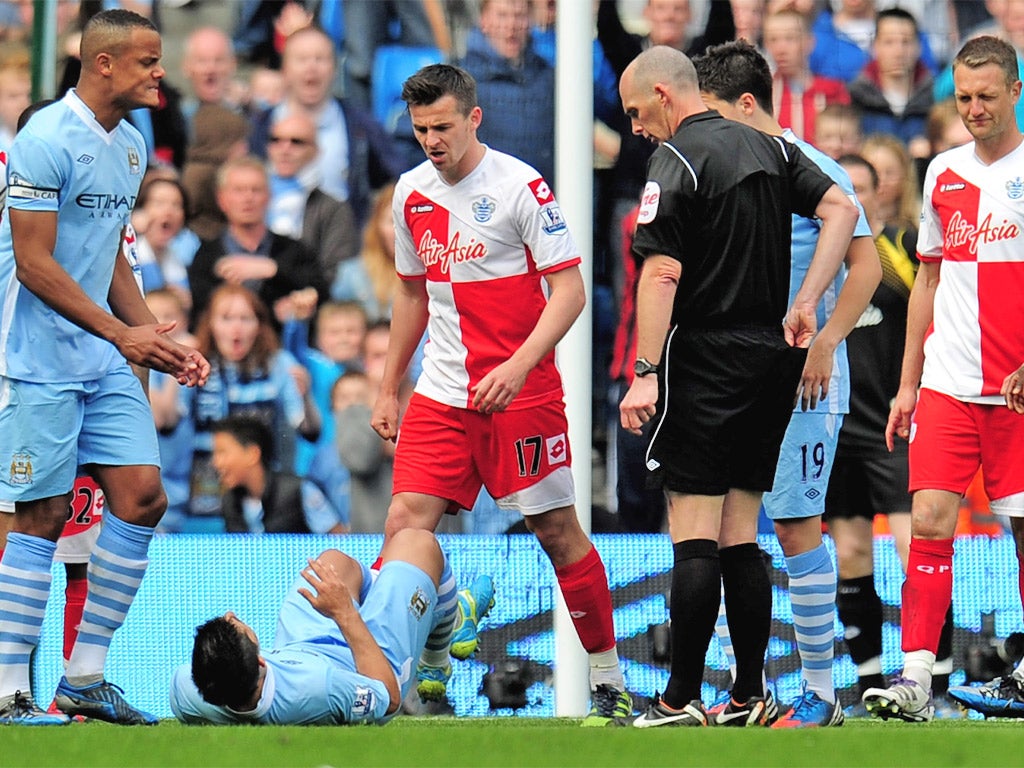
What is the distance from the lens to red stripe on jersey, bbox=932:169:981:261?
6406mm

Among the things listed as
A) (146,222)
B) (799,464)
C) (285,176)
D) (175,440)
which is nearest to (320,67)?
(285,176)

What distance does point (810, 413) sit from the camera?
21.8 ft

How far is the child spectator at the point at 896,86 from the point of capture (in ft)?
28.1

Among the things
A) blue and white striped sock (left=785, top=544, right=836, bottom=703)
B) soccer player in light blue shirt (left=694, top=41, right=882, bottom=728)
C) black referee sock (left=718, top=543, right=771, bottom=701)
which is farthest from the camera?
blue and white striped sock (left=785, top=544, right=836, bottom=703)

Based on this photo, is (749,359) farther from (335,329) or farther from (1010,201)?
(335,329)

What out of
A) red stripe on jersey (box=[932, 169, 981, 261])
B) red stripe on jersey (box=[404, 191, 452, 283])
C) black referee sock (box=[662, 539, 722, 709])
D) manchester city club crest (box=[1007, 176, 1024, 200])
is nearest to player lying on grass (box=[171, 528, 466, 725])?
black referee sock (box=[662, 539, 722, 709])

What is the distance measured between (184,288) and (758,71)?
359cm

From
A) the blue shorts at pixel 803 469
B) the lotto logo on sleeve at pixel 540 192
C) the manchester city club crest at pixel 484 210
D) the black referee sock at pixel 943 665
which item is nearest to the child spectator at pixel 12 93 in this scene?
the manchester city club crest at pixel 484 210

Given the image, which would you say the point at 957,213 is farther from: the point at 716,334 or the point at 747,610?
the point at 747,610

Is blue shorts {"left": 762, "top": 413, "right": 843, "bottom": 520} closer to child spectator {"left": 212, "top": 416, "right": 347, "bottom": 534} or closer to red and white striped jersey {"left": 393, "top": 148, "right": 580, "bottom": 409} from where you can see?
red and white striped jersey {"left": 393, "top": 148, "right": 580, "bottom": 409}

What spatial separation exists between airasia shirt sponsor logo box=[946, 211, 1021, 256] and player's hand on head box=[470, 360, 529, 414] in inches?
67.2

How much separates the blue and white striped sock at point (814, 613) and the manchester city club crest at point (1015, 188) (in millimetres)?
1469

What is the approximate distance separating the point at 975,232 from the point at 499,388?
1.86m

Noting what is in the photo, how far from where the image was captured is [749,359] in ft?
18.6
